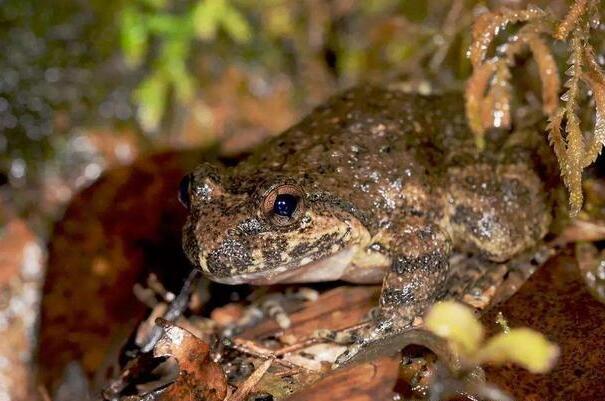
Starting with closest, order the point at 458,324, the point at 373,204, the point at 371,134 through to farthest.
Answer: the point at 458,324 < the point at 373,204 < the point at 371,134

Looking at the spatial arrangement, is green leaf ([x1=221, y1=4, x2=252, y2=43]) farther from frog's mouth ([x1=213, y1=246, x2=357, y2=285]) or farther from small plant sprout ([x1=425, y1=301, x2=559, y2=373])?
small plant sprout ([x1=425, y1=301, x2=559, y2=373])

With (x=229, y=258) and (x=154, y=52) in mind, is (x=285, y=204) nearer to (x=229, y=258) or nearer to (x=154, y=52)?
(x=229, y=258)

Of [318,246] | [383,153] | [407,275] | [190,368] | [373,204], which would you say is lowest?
[190,368]

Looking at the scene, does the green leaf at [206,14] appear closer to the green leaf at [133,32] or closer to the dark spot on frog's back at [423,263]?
the green leaf at [133,32]

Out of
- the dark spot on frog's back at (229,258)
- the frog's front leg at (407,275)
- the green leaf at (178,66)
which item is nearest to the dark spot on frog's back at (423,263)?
the frog's front leg at (407,275)

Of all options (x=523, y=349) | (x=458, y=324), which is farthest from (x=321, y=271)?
(x=523, y=349)

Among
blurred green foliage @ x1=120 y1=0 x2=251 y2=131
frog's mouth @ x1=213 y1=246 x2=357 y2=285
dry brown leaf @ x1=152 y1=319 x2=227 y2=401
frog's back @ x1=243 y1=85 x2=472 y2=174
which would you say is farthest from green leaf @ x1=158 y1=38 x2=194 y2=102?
dry brown leaf @ x1=152 y1=319 x2=227 y2=401
